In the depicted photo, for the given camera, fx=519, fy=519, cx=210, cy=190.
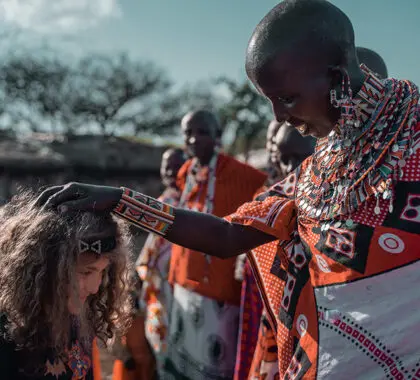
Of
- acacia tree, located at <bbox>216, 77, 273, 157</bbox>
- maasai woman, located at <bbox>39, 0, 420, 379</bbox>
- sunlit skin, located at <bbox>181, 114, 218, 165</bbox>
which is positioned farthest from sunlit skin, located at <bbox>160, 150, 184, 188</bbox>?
acacia tree, located at <bbox>216, 77, 273, 157</bbox>

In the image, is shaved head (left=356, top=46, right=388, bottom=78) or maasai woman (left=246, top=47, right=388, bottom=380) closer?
maasai woman (left=246, top=47, right=388, bottom=380)

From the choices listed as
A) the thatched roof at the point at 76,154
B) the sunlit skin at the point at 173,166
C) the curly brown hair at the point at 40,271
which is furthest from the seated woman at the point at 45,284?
the thatched roof at the point at 76,154

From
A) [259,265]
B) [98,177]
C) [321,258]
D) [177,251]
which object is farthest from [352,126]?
[98,177]

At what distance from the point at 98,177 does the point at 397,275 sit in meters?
10.1

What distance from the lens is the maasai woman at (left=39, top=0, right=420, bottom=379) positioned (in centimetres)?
138

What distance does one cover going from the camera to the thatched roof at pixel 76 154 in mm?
9805

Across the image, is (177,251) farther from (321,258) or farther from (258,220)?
(321,258)

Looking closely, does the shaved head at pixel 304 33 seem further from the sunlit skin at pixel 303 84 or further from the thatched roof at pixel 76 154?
the thatched roof at pixel 76 154

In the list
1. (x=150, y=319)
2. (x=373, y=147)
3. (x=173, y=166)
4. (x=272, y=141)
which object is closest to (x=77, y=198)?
(x=373, y=147)

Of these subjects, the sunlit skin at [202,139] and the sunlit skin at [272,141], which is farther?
the sunlit skin at [202,139]

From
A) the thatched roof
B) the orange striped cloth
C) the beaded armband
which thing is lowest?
the thatched roof

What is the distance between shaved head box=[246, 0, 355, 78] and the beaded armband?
523mm

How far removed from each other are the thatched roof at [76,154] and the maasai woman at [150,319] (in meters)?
6.30

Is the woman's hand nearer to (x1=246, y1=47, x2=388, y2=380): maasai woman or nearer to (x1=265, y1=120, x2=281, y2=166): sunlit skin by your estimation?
(x1=246, y1=47, x2=388, y2=380): maasai woman
